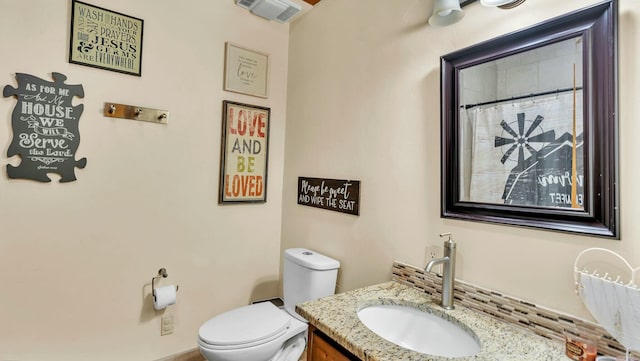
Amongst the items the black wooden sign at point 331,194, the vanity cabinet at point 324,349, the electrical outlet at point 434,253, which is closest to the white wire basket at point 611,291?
the electrical outlet at point 434,253

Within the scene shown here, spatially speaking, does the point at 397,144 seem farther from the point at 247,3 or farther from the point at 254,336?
the point at 247,3

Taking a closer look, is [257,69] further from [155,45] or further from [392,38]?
[392,38]

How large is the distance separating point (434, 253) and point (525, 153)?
1.72 feet

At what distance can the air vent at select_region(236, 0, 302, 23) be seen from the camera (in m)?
2.07

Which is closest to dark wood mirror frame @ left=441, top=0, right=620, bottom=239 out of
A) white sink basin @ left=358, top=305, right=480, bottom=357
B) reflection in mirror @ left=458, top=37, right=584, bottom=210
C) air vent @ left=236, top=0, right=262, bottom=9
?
reflection in mirror @ left=458, top=37, right=584, bottom=210

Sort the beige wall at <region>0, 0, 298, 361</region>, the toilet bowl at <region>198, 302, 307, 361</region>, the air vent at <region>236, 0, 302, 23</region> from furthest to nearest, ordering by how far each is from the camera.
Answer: the air vent at <region>236, 0, 302, 23</region> → the beige wall at <region>0, 0, 298, 361</region> → the toilet bowl at <region>198, 302, 307, 361</region>

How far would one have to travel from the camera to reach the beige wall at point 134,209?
1569 mm

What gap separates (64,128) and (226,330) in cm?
131

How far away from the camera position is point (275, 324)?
1626 mm

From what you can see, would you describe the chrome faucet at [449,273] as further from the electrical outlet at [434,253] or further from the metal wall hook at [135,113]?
the metal wall hook at [135,113]

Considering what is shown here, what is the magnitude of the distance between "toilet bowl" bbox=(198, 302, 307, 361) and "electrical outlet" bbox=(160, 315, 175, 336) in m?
0.50

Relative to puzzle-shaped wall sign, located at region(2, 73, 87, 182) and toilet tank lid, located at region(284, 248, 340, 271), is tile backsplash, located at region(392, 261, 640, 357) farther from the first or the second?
puzzle-shaped wall sign, located at region(2, 73, 87, 182)

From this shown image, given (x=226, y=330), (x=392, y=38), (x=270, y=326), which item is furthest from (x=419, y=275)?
(x=392, y=38)

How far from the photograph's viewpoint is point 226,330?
5.03 feet
